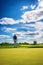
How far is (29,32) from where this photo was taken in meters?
4.80

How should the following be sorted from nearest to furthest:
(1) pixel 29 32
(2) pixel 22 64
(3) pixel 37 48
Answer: (2) pixel 22 64, (1) pixel 29 32, (3) pixel 37 48

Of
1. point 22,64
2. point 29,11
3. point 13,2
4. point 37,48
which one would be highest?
point 13,2

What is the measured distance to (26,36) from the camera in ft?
15.8

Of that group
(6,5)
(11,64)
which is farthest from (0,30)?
(11,64)

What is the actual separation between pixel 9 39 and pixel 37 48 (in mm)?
996

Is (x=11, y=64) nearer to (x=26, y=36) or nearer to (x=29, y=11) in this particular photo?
(x=26, y=36)

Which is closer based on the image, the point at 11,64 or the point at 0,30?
the point at 11,64

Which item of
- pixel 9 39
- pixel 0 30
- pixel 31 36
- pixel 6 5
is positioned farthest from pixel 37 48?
pixel 6 5

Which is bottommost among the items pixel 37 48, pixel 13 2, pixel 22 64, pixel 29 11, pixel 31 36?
pixel 22 64

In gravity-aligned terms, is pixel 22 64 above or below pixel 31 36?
below

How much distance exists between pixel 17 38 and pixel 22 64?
1.53 metres

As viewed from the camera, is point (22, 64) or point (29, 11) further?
point (29, 11)

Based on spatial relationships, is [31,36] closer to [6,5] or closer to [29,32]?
[29,32]

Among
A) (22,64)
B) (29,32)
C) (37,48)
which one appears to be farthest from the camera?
(37,48)
